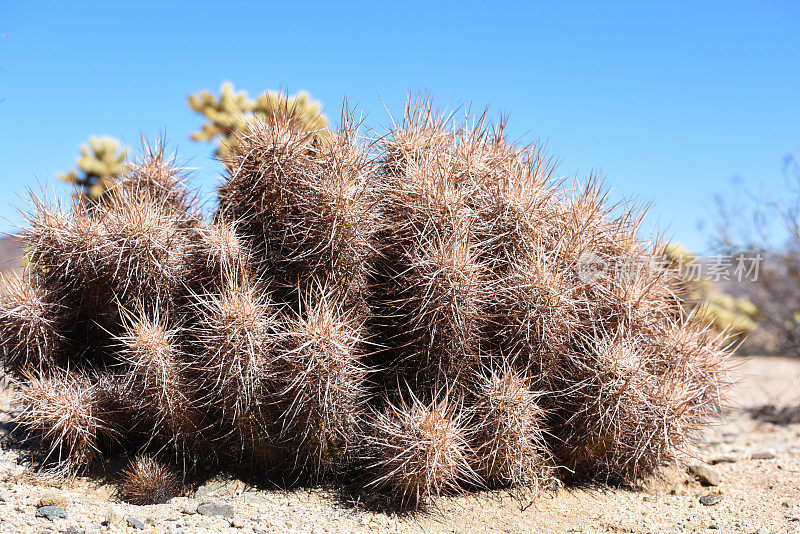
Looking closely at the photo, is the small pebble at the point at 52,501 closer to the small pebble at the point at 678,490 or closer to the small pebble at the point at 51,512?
the small pebble at the point at 51,512

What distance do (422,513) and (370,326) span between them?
4.40 feet

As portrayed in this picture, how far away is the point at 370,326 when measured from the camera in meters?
4.69

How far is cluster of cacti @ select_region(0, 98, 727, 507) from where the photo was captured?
4273 mm

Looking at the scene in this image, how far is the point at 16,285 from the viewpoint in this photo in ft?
17.4

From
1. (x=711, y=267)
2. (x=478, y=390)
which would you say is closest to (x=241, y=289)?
(x=478, y=390)

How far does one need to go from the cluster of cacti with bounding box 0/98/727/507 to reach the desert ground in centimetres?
19

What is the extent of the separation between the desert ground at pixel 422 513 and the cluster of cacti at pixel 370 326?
188 millimetres

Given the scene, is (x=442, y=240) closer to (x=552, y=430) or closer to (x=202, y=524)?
(x=552, y=430)

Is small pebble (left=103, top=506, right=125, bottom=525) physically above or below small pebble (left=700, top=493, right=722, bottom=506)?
below

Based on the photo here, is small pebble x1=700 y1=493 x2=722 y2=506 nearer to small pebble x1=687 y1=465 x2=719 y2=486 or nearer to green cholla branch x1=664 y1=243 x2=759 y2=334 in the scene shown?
small pebble x1=687 y1=465 x2=719 y2=486

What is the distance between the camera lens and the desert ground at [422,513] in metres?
4.11

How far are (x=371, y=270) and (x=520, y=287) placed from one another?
42.6 inches

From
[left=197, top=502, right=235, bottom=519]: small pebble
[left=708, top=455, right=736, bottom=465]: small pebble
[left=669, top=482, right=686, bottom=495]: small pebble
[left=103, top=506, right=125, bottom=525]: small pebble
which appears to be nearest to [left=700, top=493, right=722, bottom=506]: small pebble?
[left=669, top=482, right=686, bottom=495]: small pebble

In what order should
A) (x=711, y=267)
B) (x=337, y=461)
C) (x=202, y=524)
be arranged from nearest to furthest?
(x=202, y=524) < (x=337, y=461) < (x=711, y=267)
